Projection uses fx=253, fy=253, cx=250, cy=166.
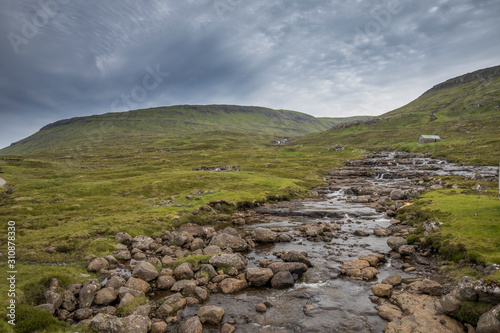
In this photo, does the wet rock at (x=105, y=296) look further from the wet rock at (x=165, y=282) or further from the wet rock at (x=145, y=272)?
the wet rock at (x=165, y=282)

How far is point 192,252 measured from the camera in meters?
26.2

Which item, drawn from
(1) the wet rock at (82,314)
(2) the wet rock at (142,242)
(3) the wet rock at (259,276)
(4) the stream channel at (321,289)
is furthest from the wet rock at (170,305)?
(2) the wet rock at (142,242)

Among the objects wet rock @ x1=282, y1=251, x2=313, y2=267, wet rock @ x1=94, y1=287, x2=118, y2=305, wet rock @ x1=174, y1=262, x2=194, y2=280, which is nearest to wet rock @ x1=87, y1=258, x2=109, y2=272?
wet rock @ x1=94, y1=287, x2=118, y2=305

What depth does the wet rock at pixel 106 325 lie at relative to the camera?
1367 centimetres

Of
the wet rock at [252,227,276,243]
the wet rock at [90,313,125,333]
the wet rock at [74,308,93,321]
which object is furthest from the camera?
the wet rock at [252,227,276,243]

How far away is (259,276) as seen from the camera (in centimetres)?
2045

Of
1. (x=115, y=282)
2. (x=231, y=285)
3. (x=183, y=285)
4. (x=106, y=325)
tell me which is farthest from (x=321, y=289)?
(x=115, y=282)

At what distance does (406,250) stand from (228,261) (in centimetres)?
1674

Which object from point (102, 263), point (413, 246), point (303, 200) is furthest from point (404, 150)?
point (102, 263)

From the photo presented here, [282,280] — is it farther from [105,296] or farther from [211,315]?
[105,296]

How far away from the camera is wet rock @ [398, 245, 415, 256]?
23734 millimetres

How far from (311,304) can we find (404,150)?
504 ft

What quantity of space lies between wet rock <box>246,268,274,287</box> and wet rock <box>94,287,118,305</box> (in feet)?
32.2

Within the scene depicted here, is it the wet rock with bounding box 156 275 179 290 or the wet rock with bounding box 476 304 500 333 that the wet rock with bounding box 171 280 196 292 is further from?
the wet rock with bounding box 476 304 500 333
